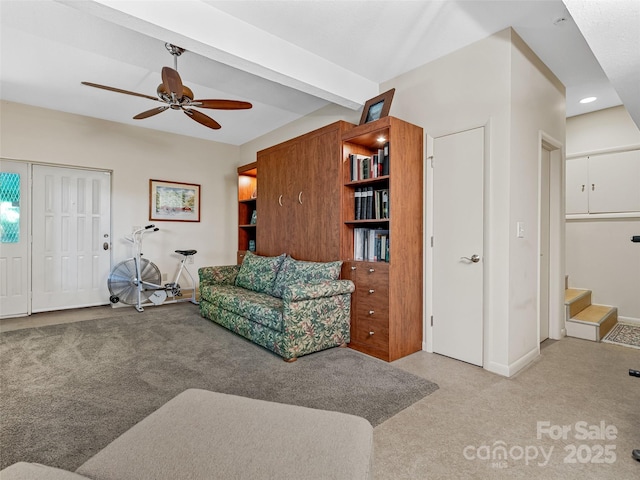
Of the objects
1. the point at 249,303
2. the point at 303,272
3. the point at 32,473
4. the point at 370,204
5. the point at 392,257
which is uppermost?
the point at 370,204

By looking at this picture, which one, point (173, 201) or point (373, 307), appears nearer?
point (373, 307)

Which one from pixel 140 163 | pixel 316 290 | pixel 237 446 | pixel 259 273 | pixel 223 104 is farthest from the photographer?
pixel 140 163

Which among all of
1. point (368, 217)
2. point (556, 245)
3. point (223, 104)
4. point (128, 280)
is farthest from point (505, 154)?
point (128, 280)

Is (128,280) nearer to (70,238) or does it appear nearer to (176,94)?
(70,238)

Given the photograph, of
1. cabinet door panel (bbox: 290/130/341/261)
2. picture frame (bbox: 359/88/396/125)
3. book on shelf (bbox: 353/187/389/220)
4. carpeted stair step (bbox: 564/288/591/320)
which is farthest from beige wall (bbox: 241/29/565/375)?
carpeted stair step (bbox: 564/288/591/320)

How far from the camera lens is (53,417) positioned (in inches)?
74.5

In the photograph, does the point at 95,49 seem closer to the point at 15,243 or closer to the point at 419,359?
the point at 15,243

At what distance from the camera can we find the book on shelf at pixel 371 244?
3.02m

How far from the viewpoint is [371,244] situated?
10.4 ft

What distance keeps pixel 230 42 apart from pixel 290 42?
57 cm

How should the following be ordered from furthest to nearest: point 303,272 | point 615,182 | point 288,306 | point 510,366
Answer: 1. point 615,182
2. point 303,272
3. point 288,306
4. point 510,366

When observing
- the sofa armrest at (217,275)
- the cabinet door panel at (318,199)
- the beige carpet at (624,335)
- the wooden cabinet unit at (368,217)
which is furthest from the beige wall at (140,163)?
the beige carpet at (624,335)

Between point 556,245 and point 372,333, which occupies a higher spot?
point 556,245

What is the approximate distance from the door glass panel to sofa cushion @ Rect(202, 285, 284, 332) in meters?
2.63
